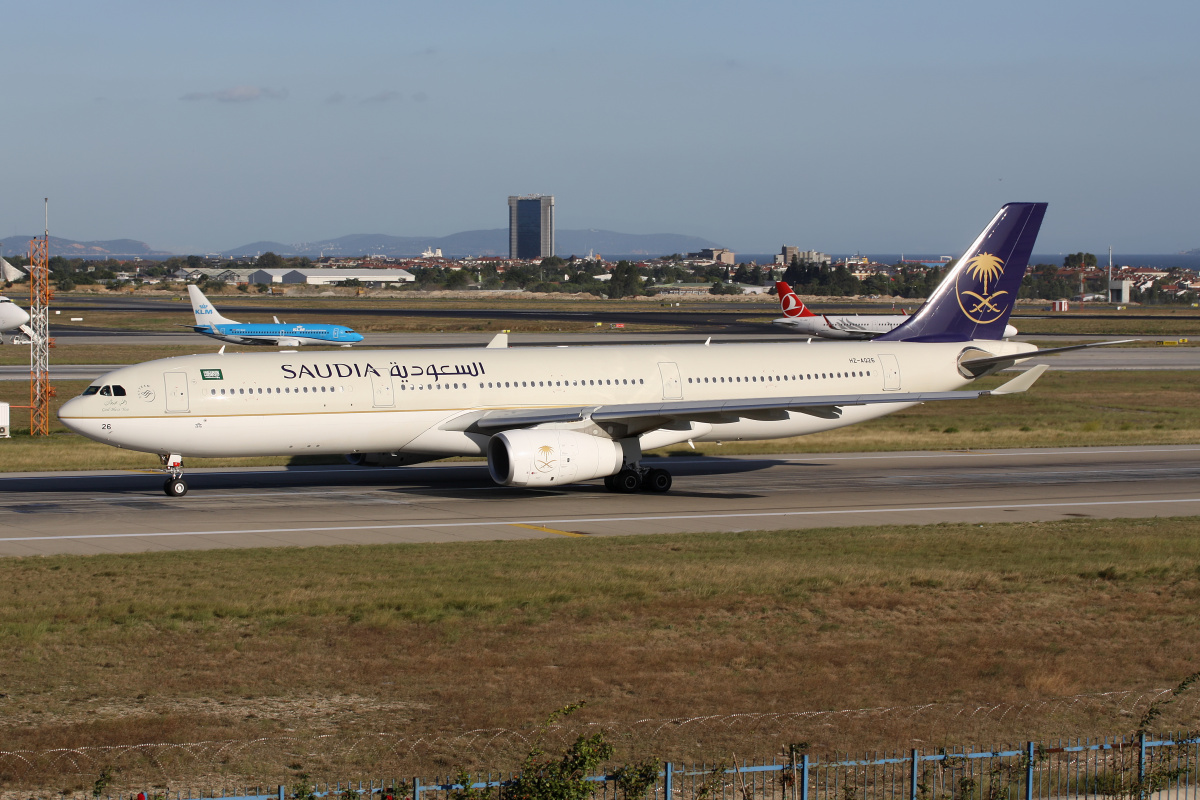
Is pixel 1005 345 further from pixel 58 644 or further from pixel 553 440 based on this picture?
pixel 58 644

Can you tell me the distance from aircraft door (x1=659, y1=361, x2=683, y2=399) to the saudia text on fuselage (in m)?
5.87

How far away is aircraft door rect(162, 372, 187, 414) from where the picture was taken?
3422 centimetres

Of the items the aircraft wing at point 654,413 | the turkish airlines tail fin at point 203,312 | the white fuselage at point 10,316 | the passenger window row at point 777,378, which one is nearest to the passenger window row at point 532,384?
the aircraft wing at point 654,413

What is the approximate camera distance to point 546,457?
34469 millimetres

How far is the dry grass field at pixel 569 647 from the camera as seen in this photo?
15.7 meters

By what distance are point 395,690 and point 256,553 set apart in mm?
10895

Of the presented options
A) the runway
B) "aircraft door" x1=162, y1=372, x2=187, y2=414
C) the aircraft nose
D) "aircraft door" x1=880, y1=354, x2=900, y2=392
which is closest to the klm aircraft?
the runway

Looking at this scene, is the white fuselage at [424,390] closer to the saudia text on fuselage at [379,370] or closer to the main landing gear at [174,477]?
the saudia text on fuselage at [379,370]

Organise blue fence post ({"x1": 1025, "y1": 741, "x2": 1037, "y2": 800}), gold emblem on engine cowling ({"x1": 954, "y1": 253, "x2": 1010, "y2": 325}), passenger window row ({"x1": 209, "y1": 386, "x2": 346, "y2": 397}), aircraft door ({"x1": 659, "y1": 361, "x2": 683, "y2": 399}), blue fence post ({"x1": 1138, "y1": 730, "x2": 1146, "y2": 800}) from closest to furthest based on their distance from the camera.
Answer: blue fence post ({"x1": 1025, "y1": 741, "x2": 1037, "y2": 800}) → blue fence post ({"x1": 1138, "y1": 730, "x2": 1146, "y2": 800}) → passenger window row ({"x1": 209, "y1": 386, "x2": 346, "y2": 397}) → aircraft door ({"x1": 659, "y1": 361, "x2": 683, "y2": 399}) → gold emblem on engine cowling ({"x1": 954, "y1": 253, "x2": 1010, "y2": 325})

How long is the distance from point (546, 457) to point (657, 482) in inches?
197

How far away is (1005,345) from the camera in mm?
45125

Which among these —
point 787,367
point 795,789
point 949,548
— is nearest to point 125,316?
point 787,367

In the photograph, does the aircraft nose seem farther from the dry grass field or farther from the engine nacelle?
the engine nacelle

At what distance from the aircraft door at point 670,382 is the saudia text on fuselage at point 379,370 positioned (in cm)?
587
